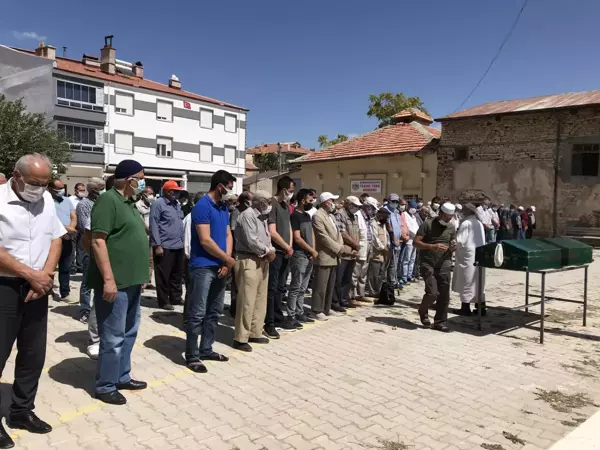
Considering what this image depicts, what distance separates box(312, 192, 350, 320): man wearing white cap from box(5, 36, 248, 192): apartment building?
30.2m

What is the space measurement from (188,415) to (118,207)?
1.77 metres

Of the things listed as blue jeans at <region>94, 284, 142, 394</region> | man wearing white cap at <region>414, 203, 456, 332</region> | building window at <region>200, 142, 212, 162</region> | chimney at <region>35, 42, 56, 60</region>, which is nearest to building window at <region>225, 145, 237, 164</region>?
building window at <region>200, 142, 212, 162</region>

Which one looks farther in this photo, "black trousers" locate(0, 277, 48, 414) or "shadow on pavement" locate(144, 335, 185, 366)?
"shadow on pavement" locate(144, 335, 185, 366)

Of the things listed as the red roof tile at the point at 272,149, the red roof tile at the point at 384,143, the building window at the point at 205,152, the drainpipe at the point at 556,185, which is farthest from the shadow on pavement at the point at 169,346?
the red roof tile at the point at 272,149

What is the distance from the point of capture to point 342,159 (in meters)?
25.0

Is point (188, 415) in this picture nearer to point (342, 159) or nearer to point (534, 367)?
point (534, 367)

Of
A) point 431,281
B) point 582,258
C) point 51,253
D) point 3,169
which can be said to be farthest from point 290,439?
point 3,169

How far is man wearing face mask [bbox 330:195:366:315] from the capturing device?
26.2 ft

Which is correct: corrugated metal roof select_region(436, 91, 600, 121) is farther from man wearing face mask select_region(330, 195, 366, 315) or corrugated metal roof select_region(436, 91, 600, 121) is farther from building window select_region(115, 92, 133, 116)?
building window select_region(115, 92, 133, 116)

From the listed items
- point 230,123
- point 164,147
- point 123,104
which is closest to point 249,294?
point 123,104

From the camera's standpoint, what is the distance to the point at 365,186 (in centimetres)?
2430

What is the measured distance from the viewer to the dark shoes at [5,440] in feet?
10.6

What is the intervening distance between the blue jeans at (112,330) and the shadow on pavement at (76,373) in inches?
13.6

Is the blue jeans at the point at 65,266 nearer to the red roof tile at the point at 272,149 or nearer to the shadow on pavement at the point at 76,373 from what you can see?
the shadow on pavement at the point at 76,373
